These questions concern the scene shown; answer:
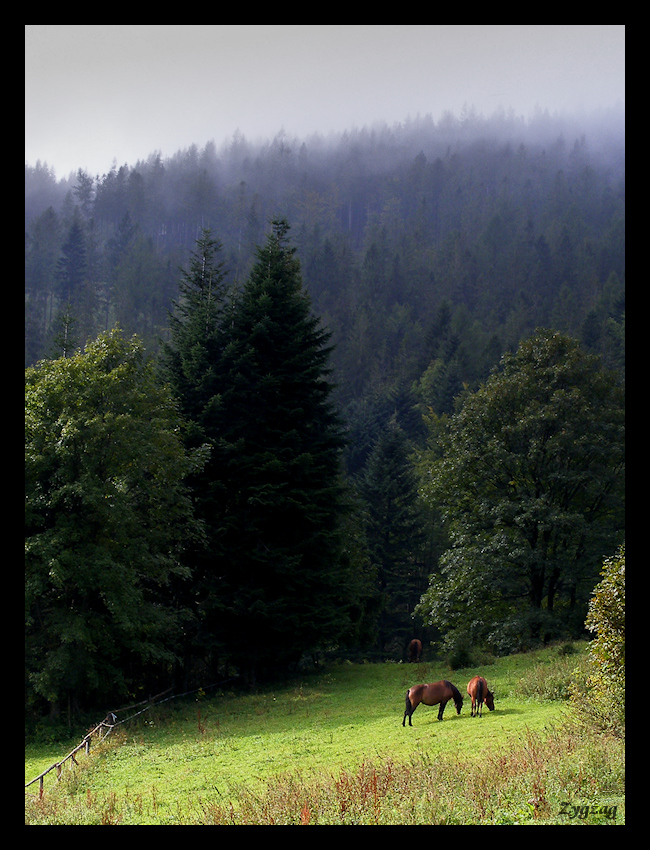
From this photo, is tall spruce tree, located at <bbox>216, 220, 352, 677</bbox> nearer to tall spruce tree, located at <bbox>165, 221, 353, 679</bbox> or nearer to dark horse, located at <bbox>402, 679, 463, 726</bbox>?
tall spruce tree, located at <bbox>165, 221, 353, 679</bbox>

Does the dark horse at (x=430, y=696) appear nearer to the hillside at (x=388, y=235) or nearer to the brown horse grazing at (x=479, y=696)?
the brown horse grazing at (x=479, y=696)

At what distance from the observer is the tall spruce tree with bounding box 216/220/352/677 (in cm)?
2486

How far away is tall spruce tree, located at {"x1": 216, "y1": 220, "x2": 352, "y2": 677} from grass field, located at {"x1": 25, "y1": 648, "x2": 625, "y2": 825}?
97.6 inches

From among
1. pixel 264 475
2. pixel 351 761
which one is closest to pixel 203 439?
pixel 264 475

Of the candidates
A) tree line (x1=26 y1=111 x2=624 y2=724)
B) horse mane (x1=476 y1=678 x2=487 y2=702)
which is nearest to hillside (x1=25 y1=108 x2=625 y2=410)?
tree line (x1=26 y1=111 x2=624 y2=724)

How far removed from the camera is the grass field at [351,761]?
21.1ft

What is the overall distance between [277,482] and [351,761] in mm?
14920

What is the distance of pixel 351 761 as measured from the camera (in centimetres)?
1168

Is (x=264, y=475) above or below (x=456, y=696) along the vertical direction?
above

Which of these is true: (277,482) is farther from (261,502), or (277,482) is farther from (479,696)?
(479,696)
